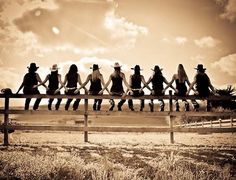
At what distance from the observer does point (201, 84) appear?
30.3ft

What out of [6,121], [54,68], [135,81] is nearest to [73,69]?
[54,68]

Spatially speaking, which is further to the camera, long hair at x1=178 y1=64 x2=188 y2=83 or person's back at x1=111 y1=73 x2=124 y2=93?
long hair at x1=178 y1=64 x2=188 y2=83

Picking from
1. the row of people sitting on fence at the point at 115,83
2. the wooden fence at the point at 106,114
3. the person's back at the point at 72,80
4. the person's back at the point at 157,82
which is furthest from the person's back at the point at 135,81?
the person's back at the point at 72,80

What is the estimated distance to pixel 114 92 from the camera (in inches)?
362

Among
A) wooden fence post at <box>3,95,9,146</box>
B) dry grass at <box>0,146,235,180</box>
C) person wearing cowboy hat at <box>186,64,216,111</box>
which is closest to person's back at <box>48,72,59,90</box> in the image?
wooden fence post at <box>3,95,9,146</box>

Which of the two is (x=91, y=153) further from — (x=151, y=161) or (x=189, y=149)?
(x=189, y=149)

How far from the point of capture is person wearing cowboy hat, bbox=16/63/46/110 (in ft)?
30.3

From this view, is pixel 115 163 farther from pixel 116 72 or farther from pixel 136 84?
pixel 116 72

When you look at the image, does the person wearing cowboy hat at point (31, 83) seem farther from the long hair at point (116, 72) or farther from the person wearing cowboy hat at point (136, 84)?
the person wearing cowboy hat at point (136, 84)

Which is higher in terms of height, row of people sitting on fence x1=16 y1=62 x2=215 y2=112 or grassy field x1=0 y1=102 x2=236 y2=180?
row of people sitting on fence x1=16 y1=62 x2=215 y2=112

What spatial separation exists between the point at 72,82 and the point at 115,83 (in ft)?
4.81

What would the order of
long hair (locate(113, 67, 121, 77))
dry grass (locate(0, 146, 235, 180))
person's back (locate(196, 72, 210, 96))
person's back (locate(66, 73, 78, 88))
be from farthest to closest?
long hair (locate(113, 67, 121, 77))
person's back (locate(66, 73, 78, 88))
person's back (locate(196, 72, 210, 96))
dry grass (locate(0, 146, 235, 180))

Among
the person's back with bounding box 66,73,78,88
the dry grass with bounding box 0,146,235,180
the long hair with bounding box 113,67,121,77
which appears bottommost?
the dry grass with bounding box 0,146,235,180

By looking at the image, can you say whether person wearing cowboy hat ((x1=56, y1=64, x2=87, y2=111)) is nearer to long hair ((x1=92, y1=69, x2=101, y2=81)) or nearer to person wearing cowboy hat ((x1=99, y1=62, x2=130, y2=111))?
long hair ((x1=92, y1=69, x2=101, y2=81))
